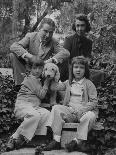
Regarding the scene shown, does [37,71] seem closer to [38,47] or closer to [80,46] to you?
[38,47]

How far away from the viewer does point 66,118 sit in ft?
17.3

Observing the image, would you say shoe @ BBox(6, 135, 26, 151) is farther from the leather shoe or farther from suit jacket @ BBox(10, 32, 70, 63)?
suit jacket @ BBox(10, 32, 70, 63)

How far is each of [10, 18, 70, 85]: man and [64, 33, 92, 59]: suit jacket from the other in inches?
16.0

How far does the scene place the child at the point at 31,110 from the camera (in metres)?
5.03

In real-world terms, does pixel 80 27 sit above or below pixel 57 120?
above

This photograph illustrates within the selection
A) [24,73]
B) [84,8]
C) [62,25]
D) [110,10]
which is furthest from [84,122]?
[62,25]

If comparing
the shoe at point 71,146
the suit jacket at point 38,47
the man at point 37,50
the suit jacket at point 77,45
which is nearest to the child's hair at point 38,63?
the man at point 37,50

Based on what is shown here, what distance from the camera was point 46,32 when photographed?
6340mm

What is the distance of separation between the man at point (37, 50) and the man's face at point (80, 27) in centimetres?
47

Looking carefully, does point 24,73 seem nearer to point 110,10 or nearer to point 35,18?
point 110,10

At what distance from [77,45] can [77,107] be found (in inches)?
73.8

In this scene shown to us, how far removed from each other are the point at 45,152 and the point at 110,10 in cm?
422

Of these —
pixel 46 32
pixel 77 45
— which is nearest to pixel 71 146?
pixel 46 32

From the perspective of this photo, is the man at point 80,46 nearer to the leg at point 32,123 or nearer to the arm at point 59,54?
the arm at point 59,54
